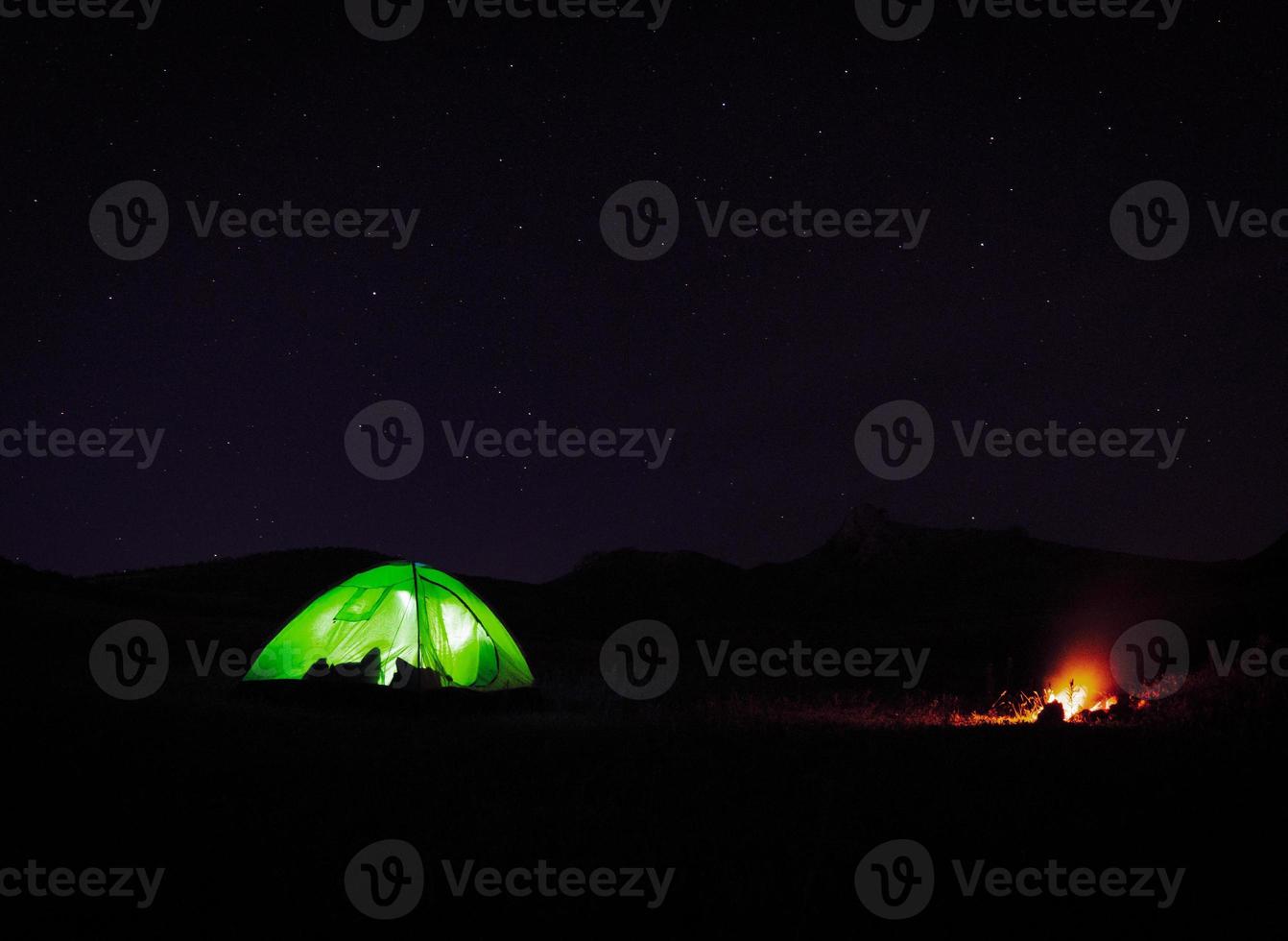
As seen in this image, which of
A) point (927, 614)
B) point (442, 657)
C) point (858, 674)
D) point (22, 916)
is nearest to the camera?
point (22, 916)

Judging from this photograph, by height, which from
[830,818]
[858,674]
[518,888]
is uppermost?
[858,674]

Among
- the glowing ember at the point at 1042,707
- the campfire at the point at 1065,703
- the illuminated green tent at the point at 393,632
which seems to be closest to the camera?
the campfire at the point at 1065,703

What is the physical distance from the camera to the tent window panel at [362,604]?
13.6 m

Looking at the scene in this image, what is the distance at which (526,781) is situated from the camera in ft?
24.0

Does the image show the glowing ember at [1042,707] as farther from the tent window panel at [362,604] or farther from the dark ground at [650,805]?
the tent window panel at [362,604]

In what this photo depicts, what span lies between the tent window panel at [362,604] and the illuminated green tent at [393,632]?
0.01m

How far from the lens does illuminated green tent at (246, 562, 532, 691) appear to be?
13469 mm

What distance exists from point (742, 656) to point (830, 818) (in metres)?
19.3

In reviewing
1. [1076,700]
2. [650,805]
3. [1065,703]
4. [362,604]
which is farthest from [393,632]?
[1076,700]

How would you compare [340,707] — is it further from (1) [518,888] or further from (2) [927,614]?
(2) [927,614]

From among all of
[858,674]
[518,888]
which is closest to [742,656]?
[858,674]

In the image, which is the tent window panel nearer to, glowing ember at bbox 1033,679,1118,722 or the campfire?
the campfire

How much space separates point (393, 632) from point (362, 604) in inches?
25.3

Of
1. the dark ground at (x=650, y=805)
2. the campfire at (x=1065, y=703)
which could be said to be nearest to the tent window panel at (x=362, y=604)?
the dark ground at (x=650, y=805)
